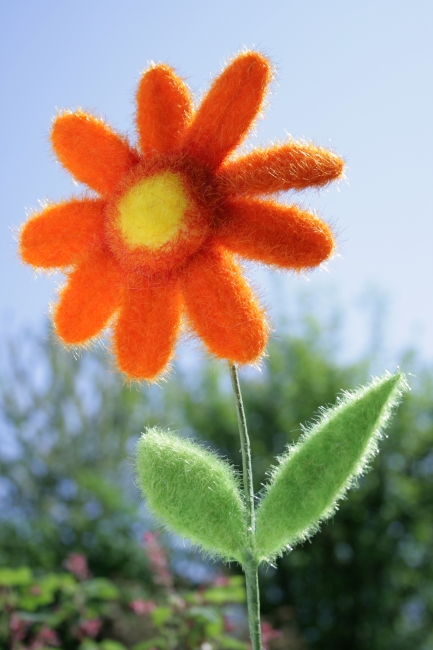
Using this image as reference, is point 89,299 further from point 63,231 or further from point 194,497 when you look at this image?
point 194,497

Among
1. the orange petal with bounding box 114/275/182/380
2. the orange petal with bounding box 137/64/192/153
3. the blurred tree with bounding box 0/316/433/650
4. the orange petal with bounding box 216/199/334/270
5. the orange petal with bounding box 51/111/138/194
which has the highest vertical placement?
the blurred tree with bounding box 0/316/433/650

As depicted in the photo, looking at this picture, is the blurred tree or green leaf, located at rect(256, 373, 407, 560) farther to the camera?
the blurred tree

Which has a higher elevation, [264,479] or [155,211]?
[264,479]

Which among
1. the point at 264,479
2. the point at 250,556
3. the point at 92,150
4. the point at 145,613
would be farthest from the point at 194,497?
the point at 264,479

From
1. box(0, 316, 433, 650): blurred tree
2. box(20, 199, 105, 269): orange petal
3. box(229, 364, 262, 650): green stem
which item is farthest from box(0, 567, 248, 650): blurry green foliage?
box(0, 316, 433, 650): blurred tree

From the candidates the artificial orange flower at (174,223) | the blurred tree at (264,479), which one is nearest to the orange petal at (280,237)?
the artificial orange flower at (174,223)

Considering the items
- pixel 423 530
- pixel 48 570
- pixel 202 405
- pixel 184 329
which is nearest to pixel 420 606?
pixel 423 530

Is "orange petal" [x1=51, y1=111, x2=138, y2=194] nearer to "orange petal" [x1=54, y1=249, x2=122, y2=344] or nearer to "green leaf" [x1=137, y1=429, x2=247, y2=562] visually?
"orange petal" [x1=54, y1=249, x2=122, y2=344]
